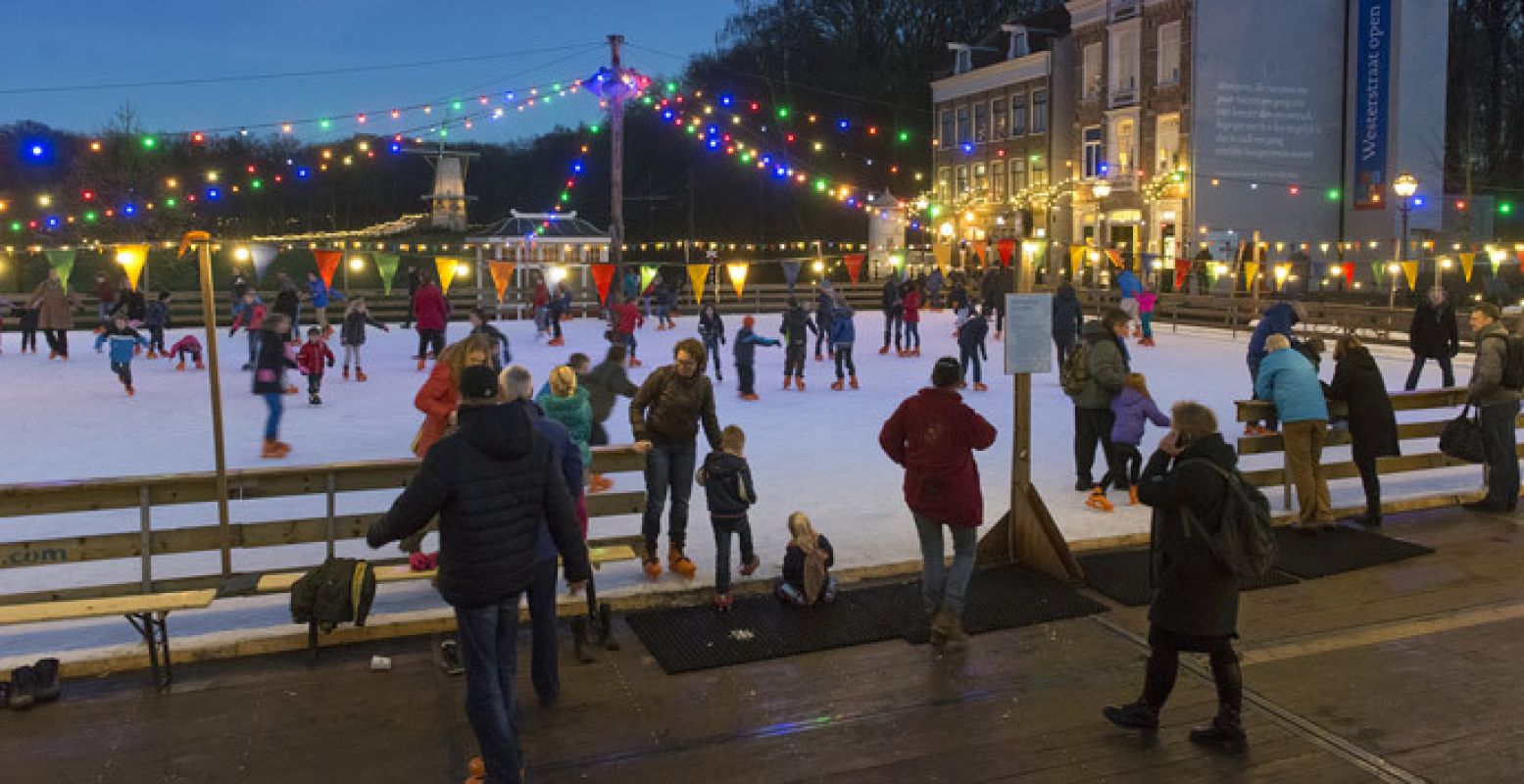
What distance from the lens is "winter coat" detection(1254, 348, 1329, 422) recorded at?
7906 mm

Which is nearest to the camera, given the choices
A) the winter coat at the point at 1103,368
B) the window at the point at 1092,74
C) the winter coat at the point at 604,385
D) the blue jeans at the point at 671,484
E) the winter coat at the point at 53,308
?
the blue jeans at the point at 671,484

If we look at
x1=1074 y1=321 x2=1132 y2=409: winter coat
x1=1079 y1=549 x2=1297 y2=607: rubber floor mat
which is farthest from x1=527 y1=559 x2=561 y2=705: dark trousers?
x1=1074 y1=321 x2=1132 y2=409: winter coat

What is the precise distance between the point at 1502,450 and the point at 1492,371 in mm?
595

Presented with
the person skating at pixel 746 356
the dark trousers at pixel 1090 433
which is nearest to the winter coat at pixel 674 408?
the dark trousers at pixel 1090 433

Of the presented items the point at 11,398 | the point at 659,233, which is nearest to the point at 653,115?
the point at 659,233

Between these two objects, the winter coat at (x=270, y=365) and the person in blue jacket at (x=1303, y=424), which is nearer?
the person in blue jacket at (x=1303, y=424)

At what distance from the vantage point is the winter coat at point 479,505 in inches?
160

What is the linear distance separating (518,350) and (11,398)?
8.24 metres

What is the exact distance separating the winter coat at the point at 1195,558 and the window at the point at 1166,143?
30.8 meters

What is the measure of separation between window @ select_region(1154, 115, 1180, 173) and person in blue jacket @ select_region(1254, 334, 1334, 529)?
A: 27.0 meters

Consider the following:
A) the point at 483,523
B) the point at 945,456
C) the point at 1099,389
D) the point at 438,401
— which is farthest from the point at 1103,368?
the point at 483,523

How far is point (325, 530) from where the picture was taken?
21.2ft

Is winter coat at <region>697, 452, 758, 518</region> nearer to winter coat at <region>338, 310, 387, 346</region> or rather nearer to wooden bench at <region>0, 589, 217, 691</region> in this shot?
wooden bench at <region>0, 589, 217, 691</region>

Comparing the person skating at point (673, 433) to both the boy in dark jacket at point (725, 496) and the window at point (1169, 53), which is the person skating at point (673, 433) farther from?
the window at point (1169, 53)
